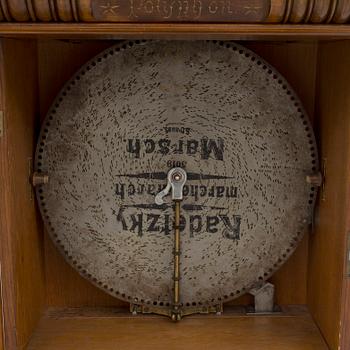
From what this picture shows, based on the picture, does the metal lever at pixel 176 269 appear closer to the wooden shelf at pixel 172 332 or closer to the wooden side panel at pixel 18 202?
the wooden shelf at pixel 172 332

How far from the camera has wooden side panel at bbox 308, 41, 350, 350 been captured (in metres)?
0.99

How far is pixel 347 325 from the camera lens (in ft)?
3.24

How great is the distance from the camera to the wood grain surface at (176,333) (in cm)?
110

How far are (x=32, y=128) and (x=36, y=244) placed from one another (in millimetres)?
220

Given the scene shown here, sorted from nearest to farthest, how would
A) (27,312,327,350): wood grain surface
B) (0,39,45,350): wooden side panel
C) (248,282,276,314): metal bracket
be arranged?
(0,39,45,350): wooden side panel → (27,312,327,350): wood grain surface → (248,282,276,314): metal bracket

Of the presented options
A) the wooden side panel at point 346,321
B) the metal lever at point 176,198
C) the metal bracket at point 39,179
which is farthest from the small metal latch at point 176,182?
the wooden side panel at point 346,321

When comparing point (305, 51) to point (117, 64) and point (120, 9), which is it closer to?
point (117, 64)

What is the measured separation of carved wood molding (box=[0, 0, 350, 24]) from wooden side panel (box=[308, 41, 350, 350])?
0.18 metres

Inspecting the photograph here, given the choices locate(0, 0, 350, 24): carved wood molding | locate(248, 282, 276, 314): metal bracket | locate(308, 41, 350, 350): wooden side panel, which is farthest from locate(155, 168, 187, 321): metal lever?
locate(0, 0, 350, 24): carved wood molding

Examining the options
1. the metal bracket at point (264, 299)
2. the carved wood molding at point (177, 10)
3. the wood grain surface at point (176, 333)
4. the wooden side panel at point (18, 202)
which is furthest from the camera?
the metal bracket at point (264, 299)

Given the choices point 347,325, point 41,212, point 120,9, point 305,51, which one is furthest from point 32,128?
point 347,325

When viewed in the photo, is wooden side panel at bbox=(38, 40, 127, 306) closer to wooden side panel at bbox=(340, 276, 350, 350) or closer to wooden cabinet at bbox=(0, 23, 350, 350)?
wooden cabinet at bbox=(0, 23, 350, 350)

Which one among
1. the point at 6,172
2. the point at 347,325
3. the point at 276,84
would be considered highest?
the point at 276,84

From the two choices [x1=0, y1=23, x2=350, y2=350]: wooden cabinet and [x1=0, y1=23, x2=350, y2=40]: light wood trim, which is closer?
[x1=0, y1=23, x2=350, y2=40]: light wood trim
